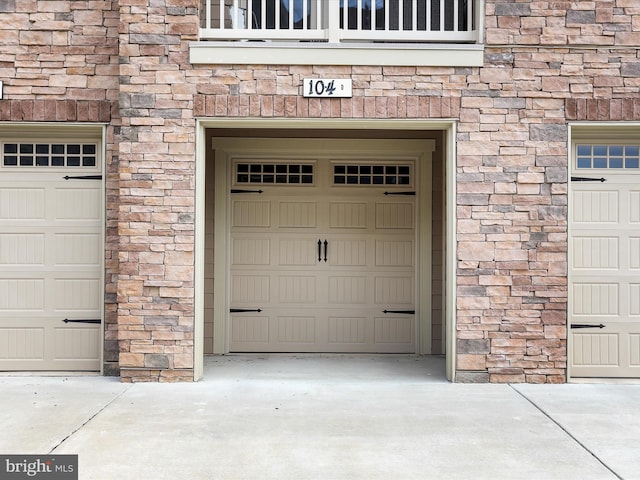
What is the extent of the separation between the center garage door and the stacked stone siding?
160 centimetres

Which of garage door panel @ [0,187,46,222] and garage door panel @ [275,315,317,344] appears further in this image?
garage door panel @ [275,315,317,344]

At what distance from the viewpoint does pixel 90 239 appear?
6.35 m

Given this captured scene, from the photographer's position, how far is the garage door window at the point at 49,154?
634 centimetres

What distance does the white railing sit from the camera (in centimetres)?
600

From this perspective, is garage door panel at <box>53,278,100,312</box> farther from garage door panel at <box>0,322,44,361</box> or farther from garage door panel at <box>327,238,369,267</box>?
garage door panel at <box>327,238,369,267</box>

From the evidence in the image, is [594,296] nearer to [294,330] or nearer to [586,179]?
[586,179]

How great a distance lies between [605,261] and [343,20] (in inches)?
143

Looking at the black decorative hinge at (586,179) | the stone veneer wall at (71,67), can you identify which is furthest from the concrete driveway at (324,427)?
the black decorative hinge at (586,179)

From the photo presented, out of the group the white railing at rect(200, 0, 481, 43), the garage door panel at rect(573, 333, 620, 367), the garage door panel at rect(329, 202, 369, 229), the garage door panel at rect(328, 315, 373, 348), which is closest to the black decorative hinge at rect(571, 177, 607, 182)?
the garage door panel at rect(573, 333, 620, 367)

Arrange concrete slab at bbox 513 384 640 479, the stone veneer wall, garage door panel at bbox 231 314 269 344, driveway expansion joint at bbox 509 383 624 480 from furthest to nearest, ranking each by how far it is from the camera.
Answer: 1. garage door panel at bbox 231 314 269 344
2. the stone veneer wall
3. concrete slab at bbox 513 384 640 479
4. driveway expansion joint at bbox 509 383 624 480

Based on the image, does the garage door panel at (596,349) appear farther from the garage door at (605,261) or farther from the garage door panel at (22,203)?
the garage door panel at (22,203)

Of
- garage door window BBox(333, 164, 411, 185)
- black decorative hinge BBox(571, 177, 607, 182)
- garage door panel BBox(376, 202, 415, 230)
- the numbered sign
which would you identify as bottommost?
garage door panel BBox(376, 202, 415, 230)

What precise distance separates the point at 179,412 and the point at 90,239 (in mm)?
2361

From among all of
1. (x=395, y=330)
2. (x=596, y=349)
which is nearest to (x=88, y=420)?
(x=395, y=330)
